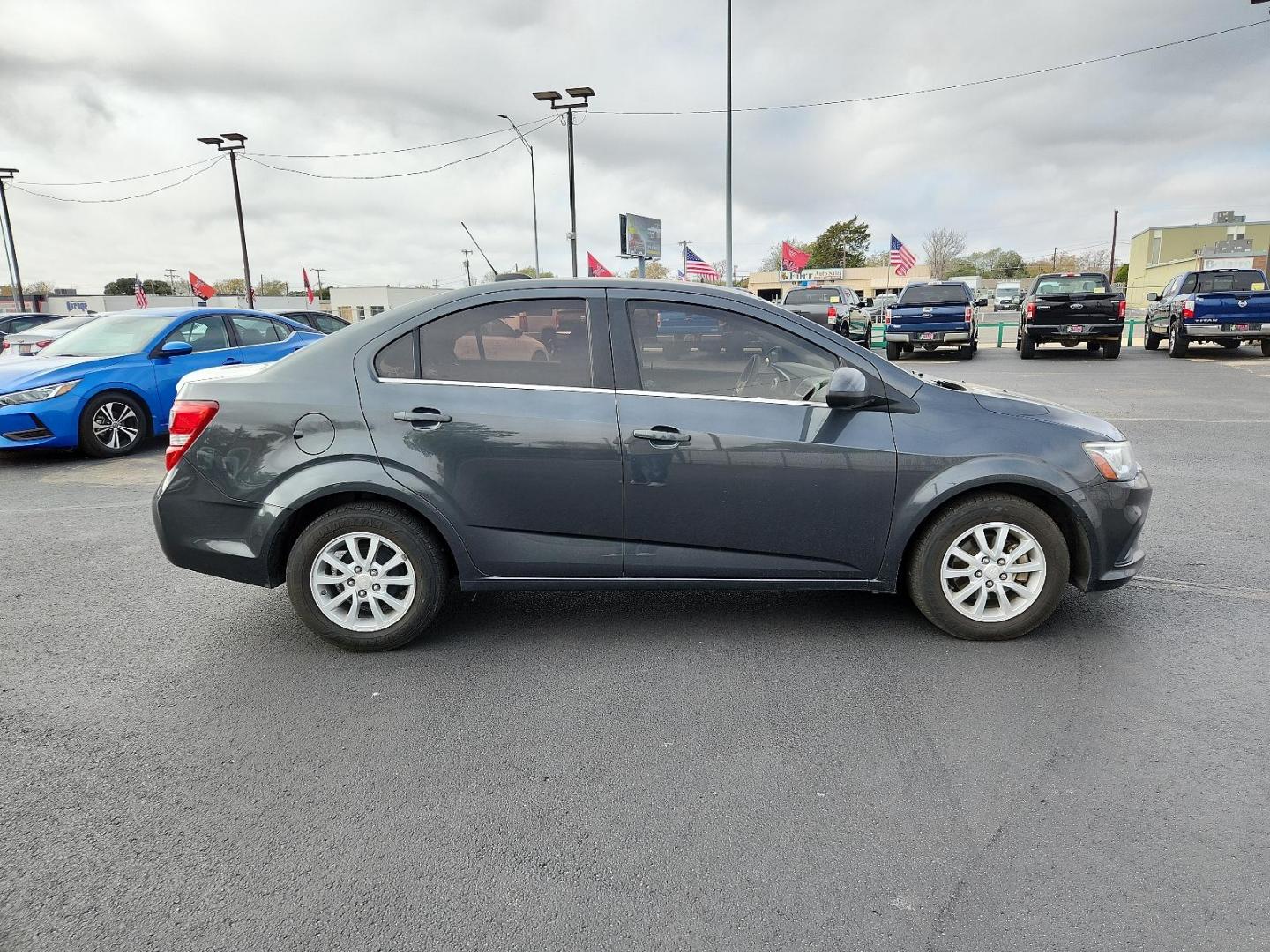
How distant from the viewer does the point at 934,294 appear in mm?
19891

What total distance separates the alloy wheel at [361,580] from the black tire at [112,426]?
6331 mm

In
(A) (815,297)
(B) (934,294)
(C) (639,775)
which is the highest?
(A) (815,297)

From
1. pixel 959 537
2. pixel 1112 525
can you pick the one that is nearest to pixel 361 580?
pixel 959 537

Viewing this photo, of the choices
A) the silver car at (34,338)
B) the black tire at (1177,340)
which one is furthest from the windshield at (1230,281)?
the silver car at (34,338)

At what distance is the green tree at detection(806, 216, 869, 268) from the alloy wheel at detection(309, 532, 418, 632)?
8554 cm

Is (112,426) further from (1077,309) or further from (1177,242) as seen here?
(1177,242)

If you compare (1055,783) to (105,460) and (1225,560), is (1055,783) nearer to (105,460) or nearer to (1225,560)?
(1225,560)

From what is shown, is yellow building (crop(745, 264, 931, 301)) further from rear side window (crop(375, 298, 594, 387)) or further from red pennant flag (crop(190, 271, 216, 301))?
rear side window (crop(375, 298, 594, 387))

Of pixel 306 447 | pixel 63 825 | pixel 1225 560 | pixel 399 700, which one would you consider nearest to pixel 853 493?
pixel 399 700

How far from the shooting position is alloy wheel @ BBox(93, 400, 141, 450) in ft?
28.4

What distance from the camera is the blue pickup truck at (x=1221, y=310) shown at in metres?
17.6

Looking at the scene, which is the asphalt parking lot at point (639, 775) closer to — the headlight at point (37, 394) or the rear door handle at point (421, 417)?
the rear door handle at point (421, 417)

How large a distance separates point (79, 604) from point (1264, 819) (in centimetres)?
533

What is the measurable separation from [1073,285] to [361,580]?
19.3 metres
